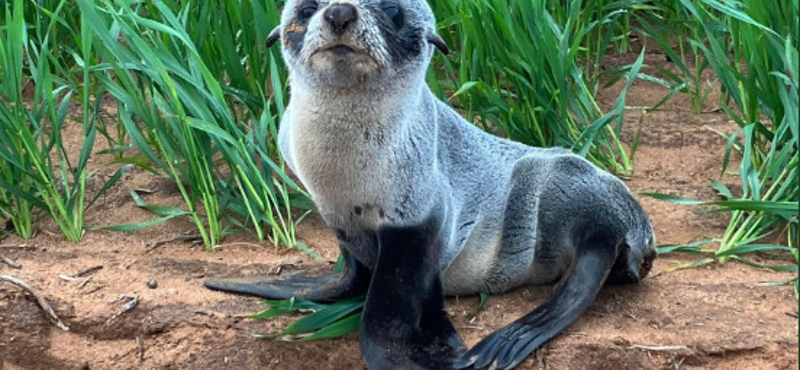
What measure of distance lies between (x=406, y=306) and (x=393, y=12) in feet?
2.95

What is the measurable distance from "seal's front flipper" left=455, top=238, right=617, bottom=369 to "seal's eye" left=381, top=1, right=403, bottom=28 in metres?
1.01

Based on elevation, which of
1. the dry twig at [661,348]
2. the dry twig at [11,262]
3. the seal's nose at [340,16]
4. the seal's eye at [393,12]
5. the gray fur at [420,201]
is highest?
the seal's nose at [340,16]

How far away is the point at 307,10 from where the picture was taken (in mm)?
3414

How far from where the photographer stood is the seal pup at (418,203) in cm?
339

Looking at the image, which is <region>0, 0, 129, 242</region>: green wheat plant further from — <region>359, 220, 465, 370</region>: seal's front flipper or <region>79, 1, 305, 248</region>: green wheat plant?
<region>359, 220, 465, 370</region>: seal's front flipper

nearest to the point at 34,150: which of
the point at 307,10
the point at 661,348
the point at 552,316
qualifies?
the point at 307,10

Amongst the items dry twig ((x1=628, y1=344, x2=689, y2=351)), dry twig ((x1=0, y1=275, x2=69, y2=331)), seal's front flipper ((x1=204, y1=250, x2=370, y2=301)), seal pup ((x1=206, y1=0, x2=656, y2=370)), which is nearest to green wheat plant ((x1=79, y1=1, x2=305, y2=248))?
seal's front flipper ((x1=204, y1=250, x2=370, y2=301))

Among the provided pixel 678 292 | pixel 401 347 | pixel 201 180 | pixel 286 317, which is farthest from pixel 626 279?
pixel 201 180

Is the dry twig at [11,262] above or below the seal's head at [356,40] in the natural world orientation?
below

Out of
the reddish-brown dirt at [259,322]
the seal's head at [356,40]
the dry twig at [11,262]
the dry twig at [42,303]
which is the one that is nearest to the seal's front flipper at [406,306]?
the reddish-brown dirt at [259,322]

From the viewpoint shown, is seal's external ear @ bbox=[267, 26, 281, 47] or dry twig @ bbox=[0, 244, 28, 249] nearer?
seal's external ear @ bbox=[267, 26, 281, 47]

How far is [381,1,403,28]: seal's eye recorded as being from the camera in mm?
3346

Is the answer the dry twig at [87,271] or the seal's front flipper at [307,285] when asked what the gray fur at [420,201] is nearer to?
the seal's front flipper at [307,285]

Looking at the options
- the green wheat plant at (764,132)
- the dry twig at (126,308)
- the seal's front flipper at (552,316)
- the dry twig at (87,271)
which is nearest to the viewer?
the seal's front flipper at (552,316)
